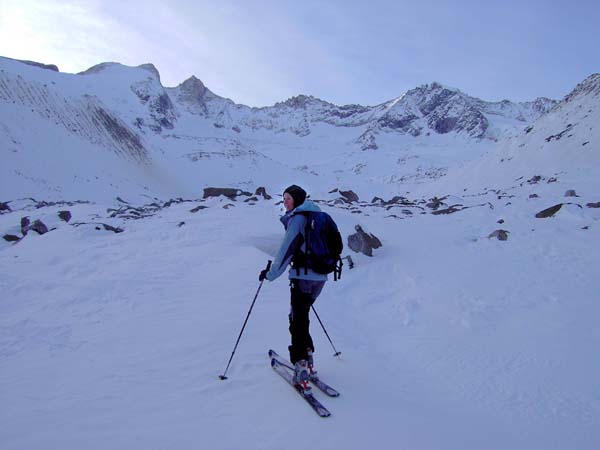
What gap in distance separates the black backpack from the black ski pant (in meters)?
0.19

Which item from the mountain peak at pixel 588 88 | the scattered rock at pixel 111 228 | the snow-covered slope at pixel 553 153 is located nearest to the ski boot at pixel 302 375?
the scattered rock at pixel 111 228

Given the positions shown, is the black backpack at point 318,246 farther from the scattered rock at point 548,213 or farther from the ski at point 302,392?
the scattered rock at point 548,213

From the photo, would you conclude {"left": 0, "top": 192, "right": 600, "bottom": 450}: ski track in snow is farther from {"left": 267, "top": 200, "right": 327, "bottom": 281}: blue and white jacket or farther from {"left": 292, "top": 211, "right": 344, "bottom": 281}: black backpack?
{"left": 292, "top": 211, "right": 344, "bottom": 281}: black backpack

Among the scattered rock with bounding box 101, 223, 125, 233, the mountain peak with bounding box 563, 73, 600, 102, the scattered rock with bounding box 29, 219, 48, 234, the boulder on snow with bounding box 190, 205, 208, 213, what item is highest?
the mountain peak with bounding box 563, 73, 600, 102

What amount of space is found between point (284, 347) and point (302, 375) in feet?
5.16

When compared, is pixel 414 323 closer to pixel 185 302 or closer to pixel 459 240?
pixel 185 302

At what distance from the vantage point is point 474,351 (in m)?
6.77

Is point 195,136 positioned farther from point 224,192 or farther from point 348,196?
point 224,192

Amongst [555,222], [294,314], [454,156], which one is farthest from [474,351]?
[454,156]

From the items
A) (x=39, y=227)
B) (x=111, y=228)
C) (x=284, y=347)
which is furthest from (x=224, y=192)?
(x=284, y=347)

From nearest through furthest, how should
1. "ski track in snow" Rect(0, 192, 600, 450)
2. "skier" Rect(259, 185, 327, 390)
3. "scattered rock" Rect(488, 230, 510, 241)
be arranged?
"ski track in snow" Rect(0, 192, 600, 450) → "skier" Rect(259, 185, 327, 390) → "scattered rock" Rect(488, 230, 510, 241)

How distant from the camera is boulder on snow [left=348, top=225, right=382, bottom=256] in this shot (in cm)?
1279

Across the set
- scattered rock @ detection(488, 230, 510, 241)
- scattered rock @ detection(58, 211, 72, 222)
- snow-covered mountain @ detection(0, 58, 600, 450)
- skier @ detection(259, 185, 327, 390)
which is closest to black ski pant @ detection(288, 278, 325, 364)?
skier @ detection(259, 185, 327, 390)

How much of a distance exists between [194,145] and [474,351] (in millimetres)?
60474
